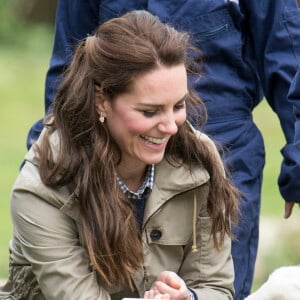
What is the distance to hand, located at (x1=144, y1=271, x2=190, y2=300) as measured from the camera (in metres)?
4.61

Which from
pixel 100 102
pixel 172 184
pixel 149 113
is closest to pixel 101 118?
pixel 100 102

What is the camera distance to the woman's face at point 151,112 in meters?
4.61

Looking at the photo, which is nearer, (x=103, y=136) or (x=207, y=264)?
(x=103, y=136)

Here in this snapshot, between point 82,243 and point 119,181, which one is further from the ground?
point 119,181

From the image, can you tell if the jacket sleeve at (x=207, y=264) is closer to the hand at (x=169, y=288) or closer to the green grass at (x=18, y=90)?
the hand at (x=169, y=288)

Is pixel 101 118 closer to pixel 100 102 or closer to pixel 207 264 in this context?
pixel 100 102

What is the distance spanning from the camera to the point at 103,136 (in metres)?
4.70

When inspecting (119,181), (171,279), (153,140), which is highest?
(153,140)

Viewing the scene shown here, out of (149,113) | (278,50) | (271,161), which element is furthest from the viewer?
(271,161)

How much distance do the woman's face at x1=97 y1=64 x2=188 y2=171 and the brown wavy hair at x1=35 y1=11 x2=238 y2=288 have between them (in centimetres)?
3

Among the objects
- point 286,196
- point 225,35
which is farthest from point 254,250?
point 225,35

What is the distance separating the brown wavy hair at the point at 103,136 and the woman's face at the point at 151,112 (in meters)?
0.03

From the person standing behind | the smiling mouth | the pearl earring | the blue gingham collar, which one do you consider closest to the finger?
the blue gingham collar

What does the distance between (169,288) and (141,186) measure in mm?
360
